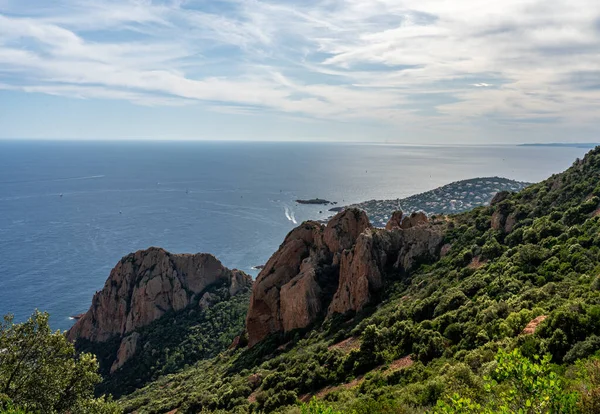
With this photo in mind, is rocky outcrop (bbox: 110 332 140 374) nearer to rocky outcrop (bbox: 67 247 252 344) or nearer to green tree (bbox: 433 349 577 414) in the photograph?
rocky outcrop (bbox: 67 247 252 344)

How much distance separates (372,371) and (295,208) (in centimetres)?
15895

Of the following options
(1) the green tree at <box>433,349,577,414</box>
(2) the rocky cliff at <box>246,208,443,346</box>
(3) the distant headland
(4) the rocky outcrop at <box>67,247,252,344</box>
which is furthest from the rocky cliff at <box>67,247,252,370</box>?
(3) the distant headland

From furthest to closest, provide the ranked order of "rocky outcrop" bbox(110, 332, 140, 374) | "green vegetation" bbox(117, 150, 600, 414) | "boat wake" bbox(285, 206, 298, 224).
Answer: "boat wake" bbox(285, 206, 298, 224), "rocky outcrop" bbox(110, 332, 140, 374), "green vegetation" bbox(117, 150, 600, 414)

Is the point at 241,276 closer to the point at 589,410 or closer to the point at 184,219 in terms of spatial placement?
the point at 589,410

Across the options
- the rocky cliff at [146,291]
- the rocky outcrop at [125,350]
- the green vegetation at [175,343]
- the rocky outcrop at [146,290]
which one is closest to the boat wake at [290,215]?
the rocky outcrop at [146,290]

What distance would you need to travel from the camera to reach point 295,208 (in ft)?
598

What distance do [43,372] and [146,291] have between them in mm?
48162

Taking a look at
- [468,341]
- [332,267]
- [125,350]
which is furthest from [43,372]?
[125,350]

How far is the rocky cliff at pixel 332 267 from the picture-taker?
126ft

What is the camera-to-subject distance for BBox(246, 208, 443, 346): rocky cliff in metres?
38.5

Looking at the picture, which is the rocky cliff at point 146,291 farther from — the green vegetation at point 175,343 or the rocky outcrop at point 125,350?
the rocky outcrop at point 125,350

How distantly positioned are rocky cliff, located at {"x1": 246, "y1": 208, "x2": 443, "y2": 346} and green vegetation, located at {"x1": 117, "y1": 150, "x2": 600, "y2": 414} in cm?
191

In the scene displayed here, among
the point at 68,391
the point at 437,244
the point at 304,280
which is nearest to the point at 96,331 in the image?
the point at 304,280

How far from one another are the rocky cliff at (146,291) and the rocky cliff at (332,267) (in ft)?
86.0
